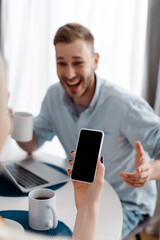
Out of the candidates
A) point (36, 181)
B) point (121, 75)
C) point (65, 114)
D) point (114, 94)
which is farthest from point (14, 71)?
point (36, 181)

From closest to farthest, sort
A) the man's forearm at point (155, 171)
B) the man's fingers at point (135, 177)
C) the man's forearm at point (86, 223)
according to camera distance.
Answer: the man's forearm at point (86, 223)
the man's fingers at point (135, 177)
the man's forearm at point (155, 171)

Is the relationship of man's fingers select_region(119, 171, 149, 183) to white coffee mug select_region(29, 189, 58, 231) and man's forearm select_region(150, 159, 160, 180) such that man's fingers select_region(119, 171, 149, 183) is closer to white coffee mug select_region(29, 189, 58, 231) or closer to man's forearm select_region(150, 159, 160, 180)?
man's forearm select_region(150, 159, 160, 180)

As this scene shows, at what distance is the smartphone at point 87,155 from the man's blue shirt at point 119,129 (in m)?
0.50

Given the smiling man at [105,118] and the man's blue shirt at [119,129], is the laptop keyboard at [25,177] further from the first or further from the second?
the man's blue shirt at [119,129]

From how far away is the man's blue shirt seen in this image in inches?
55.5

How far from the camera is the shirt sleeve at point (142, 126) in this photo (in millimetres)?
1390

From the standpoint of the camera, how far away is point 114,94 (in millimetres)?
1524

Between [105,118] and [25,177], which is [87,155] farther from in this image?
[105,118]

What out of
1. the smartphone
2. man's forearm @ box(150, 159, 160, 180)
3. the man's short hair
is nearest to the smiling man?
the man's short hair

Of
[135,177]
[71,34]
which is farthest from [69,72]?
[135,177]

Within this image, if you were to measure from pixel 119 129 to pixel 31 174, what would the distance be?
1.58 ft

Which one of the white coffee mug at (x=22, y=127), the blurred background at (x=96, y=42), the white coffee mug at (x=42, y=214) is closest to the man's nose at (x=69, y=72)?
the white coffee mug at (x=22, y=127)

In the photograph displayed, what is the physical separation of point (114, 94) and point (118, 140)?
233 millimetres

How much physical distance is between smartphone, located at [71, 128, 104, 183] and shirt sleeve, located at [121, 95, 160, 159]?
0.50 meters
